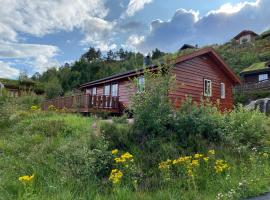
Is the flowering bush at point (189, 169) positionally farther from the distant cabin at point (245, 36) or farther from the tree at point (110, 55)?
the distant cabin at point (245, 36)

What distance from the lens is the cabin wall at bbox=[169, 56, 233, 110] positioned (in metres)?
19.8

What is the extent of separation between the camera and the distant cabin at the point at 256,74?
3857 centimetres

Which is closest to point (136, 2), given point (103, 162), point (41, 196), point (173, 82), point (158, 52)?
point (173, 82)

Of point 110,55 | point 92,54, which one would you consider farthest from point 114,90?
point 110,55

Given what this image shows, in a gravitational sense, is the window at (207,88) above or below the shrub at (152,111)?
above

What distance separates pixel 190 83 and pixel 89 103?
7.10 m

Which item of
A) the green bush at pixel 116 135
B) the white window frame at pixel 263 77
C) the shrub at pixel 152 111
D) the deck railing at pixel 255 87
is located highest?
the white window frame at pixel 263 77

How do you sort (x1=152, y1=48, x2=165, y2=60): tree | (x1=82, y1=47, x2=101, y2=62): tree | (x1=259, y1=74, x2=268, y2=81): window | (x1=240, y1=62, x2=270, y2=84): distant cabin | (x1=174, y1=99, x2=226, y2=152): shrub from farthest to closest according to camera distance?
(x1=82, y1=47, x2=101, y2=62): tree → (x1=152, y1=48, x2=165, y2=60): tree → (x1=259, y1=74, x2=268, y2=81): window → (x1=240, y1=62, x2=270, y2=84): distant cabin → (x1=174, y1=99, x2=226, y2=152): shrub

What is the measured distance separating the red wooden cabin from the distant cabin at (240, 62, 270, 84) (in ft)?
51.5

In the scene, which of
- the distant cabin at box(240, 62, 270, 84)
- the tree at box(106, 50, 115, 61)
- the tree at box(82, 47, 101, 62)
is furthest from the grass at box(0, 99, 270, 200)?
the tree at box(106, 50, 115, 61)

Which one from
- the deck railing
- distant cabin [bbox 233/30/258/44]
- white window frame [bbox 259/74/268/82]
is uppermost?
distant cabin [bbox 233/30/258/44]

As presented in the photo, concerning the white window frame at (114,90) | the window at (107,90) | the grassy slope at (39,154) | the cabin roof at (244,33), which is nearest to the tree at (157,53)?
the cabin roof at (244,33)

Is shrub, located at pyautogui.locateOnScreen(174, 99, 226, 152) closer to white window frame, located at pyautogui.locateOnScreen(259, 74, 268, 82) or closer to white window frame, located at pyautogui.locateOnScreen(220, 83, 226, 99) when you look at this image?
white window frame, located at pyautogui.locateOnScreen(220, 83, 226, 99)

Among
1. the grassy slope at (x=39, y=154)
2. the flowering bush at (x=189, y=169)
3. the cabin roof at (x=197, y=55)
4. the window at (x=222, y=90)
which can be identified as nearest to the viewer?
the grassy slope at (x=39, y=154)
